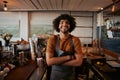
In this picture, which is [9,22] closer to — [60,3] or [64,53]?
[60,3]

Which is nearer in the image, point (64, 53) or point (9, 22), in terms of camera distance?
point (64, 53)

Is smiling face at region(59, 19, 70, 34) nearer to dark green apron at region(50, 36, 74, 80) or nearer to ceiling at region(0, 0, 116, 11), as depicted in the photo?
dark green apron at region(50, 36, 74, 80)

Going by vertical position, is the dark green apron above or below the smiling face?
below

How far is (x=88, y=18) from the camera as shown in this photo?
7.09 metres

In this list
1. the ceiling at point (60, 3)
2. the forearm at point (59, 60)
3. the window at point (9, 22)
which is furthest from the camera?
the window at point (9, 22)

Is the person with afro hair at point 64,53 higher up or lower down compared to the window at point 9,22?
lower down

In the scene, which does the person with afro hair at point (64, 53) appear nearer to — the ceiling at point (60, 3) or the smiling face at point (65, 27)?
the smiling face at point (65, 27)

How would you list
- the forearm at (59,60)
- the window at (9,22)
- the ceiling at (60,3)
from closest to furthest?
the forearm at (59,60)
the ceiling at (60,3)
the window at (9,22)

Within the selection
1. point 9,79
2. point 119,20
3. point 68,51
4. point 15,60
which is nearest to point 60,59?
point 68,51

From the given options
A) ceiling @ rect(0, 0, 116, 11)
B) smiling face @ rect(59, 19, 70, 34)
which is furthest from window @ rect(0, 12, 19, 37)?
smiling face @ rect(59, 19, 70, 34)

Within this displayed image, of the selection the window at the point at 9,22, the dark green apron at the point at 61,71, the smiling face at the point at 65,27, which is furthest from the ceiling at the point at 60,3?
the dark green apron at the point at 61,71

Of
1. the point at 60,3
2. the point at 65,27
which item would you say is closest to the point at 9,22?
the point at 60,3

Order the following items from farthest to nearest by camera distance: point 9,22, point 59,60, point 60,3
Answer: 1. point 9,22
2. point 60,3
3. point 59,60

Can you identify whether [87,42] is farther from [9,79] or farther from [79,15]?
[9,79]
